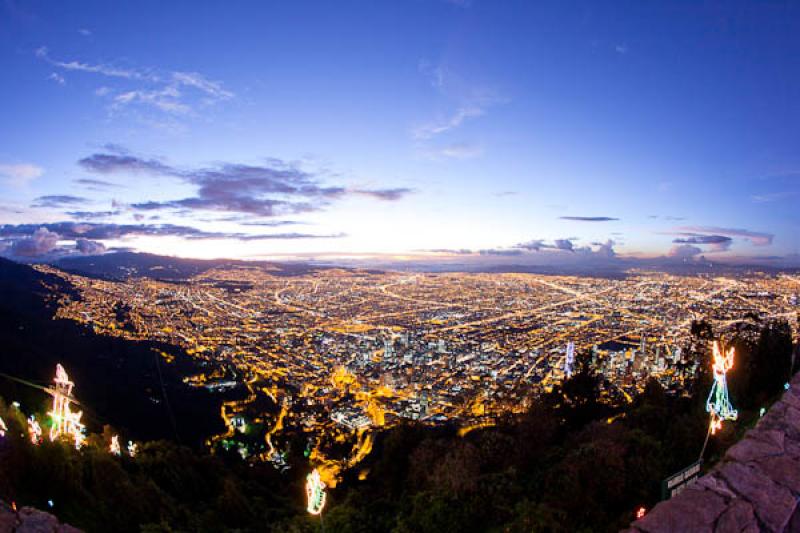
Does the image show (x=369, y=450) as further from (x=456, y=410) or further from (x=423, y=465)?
(x=423, y=465)

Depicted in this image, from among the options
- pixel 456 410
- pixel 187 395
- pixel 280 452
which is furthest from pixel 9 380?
pixel 456 410

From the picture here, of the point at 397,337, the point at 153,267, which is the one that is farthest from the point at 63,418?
the point at 153,267

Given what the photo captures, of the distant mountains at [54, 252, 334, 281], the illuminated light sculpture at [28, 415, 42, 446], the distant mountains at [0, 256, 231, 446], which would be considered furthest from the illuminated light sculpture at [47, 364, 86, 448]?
the distant mountains at [54, 252, 334, 281]

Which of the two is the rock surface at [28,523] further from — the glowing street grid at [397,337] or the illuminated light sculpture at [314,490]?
the glowing street grid at [397,337]

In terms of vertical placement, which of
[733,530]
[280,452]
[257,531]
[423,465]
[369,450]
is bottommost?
[280,452]

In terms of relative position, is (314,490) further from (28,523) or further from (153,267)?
(153,267)
